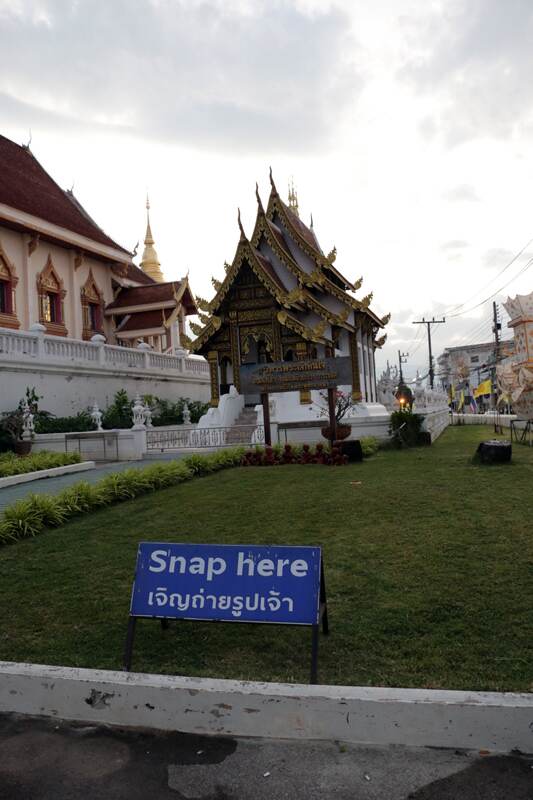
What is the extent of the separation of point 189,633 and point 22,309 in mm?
20716

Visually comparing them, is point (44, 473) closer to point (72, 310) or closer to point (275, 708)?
point (275, 708)

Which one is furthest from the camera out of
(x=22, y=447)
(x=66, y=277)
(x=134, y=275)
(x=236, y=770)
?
(x=134, y=275)

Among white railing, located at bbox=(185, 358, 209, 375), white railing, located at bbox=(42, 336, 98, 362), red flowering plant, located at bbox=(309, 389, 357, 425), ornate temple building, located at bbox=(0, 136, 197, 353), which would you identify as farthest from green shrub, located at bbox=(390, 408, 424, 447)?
white railing, located at bbox=(185, 358, 209, 375)

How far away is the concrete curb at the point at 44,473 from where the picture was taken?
11.6m

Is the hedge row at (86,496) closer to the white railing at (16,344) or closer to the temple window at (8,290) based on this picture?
the white railing at (16,344)

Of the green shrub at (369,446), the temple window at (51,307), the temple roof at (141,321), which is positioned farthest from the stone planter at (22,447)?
the temple roof at (141,321)

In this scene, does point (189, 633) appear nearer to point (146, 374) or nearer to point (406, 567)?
point (406, 567)

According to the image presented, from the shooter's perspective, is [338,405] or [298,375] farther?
[338,405]

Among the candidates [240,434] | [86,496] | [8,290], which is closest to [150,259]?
[8,290]

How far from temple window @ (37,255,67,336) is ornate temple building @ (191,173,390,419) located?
6.57 meters

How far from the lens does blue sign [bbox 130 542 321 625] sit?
3.62 metres

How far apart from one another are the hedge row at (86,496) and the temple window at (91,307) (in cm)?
1515

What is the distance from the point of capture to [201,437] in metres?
16.8

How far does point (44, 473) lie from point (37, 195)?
16.8m
